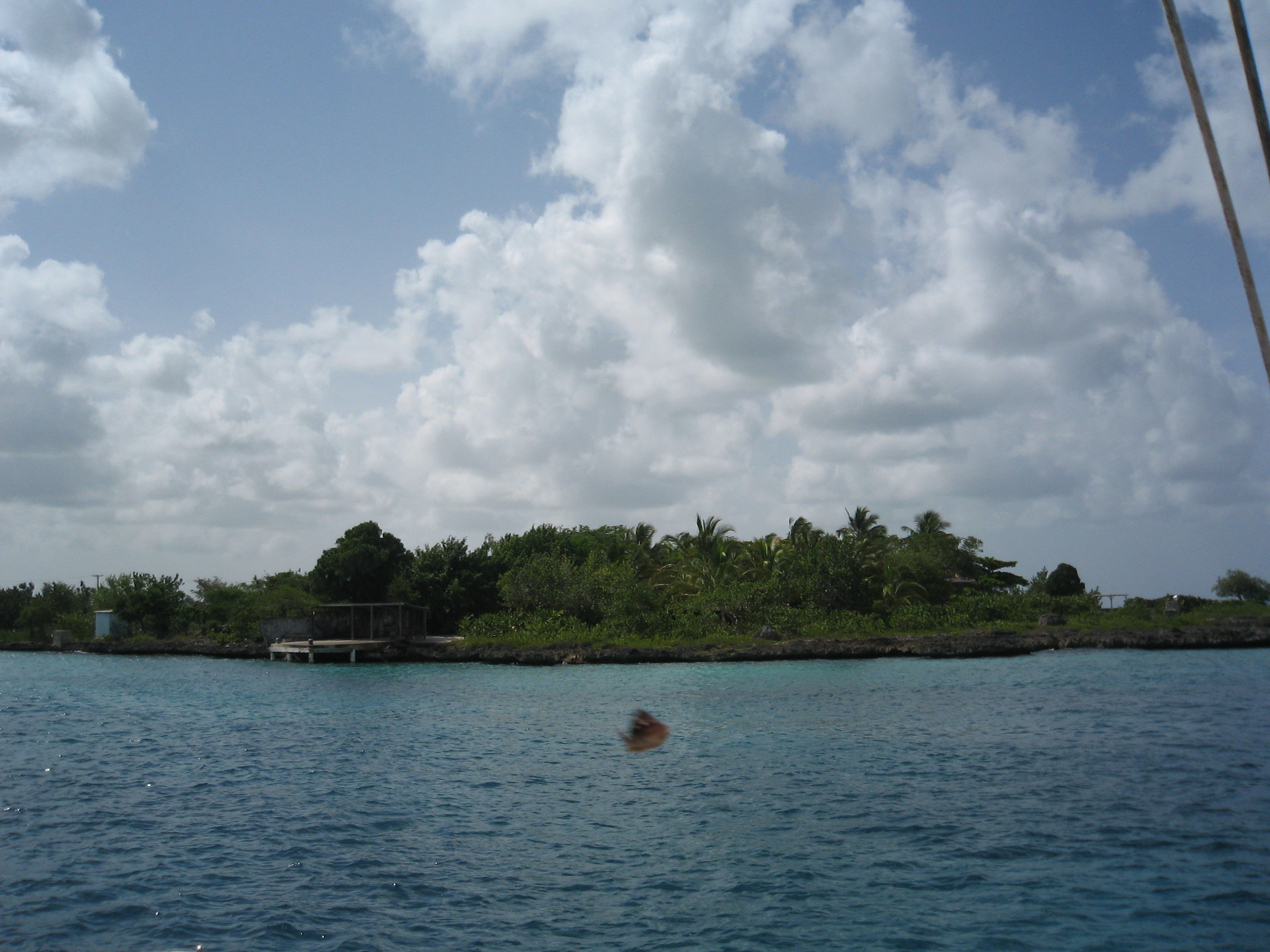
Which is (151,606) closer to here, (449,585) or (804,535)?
(449,585)

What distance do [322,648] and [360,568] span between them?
8113mm

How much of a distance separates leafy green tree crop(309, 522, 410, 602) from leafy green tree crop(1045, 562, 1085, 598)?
162 ft

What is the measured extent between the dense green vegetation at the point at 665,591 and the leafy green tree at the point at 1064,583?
0.11 m

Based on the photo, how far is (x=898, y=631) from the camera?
5334 centimetres

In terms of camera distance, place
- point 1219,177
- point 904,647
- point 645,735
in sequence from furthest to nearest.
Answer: point 904,647
point 645,735
point 1219,177

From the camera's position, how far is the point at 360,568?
61.8 m

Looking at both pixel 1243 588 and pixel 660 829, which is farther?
pixel 1243 588

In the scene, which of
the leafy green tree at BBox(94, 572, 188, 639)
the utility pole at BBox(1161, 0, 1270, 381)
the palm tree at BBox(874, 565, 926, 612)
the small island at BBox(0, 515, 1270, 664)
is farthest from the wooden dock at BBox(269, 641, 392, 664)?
the utility pole at BBox(1161, 0, 1270, 381)

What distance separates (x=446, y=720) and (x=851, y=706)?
41.6ft

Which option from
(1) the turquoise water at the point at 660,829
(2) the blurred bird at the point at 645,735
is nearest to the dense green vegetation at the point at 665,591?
(1) the turquoise water at the point at 660,829

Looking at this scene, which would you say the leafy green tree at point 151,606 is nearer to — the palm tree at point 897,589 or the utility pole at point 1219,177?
the palm tree at point 897,589

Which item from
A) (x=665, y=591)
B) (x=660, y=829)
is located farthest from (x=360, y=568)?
(x=660, y=829)

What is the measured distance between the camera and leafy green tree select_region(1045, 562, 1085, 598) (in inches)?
2746

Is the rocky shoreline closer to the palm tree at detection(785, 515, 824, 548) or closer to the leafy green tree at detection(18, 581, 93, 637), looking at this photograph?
the palm tree at detection(785, 515, 824, 548)
